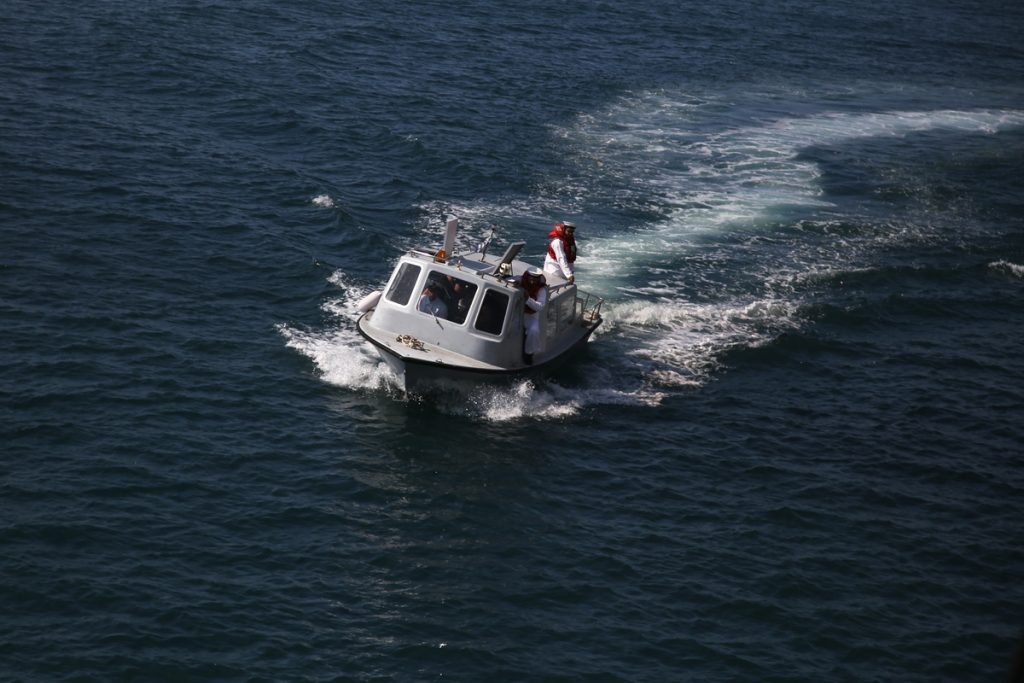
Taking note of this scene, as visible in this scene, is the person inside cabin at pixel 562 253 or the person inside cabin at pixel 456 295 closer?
the person inside cabin at pixel 456 295

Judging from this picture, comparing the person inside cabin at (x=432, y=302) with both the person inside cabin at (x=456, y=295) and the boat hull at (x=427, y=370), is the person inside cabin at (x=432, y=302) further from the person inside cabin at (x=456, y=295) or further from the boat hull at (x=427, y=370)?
the boat hull at (x=427, y=370)

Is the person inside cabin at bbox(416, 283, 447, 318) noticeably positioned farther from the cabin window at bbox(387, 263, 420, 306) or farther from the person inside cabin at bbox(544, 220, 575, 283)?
the person inside cabin at bbox(544, 220, 575, 283)

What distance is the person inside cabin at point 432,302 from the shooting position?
3177 centimetres

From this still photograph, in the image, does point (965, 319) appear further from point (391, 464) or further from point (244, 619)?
point (244, 619)

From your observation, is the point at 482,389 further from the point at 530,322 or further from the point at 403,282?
the point at 403,282

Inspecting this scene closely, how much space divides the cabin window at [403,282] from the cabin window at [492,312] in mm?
1952

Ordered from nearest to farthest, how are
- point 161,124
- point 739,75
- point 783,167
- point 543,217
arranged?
point 543,217, point 161,124, point 783,167, point 739,75

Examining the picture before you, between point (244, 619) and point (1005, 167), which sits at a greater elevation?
point (1005, 167)

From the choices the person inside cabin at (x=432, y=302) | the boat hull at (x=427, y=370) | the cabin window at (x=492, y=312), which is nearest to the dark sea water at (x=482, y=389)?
the boat hull at (x=427, y=370)

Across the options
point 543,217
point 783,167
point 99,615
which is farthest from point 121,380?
point 783,167

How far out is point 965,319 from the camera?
39.6 meters

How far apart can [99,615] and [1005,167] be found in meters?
44.9

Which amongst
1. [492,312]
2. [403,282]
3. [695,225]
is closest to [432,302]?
[403,282]

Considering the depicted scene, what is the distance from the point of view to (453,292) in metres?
31.9
